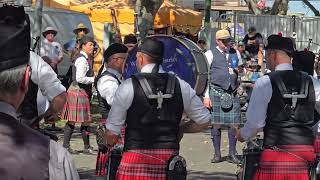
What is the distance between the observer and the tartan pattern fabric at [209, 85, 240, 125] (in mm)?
9711

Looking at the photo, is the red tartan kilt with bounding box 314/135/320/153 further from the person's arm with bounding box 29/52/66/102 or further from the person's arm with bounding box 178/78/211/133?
the person's arm with bounding box 29/52/66/102

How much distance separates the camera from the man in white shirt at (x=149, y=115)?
16.0 feet

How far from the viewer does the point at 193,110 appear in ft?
16.9

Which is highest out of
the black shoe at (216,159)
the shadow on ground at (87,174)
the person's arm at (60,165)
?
the person's arm at (60,165)

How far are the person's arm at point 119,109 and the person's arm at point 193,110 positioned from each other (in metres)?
0.38

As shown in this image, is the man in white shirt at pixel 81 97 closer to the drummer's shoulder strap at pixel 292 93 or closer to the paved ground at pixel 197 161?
the paved ground at pixel 197 161

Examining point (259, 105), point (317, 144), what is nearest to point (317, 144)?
point (317, 144)

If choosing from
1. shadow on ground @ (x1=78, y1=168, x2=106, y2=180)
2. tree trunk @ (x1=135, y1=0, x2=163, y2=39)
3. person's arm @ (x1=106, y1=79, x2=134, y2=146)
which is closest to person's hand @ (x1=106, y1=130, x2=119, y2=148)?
person's arm @ (x1=106, y1=79, x2=134, y2=146)

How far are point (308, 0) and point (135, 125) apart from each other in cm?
3765

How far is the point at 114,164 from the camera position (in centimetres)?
536

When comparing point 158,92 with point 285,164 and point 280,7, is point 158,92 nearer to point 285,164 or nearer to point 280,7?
point 285,164

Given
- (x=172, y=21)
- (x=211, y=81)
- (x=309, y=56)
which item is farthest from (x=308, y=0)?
(x=309, y=56)

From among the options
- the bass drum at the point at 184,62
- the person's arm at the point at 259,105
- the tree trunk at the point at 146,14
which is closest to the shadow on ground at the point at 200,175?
the bass drum at the point at 184,62

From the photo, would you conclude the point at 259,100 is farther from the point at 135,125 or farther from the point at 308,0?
the point at 308,0
